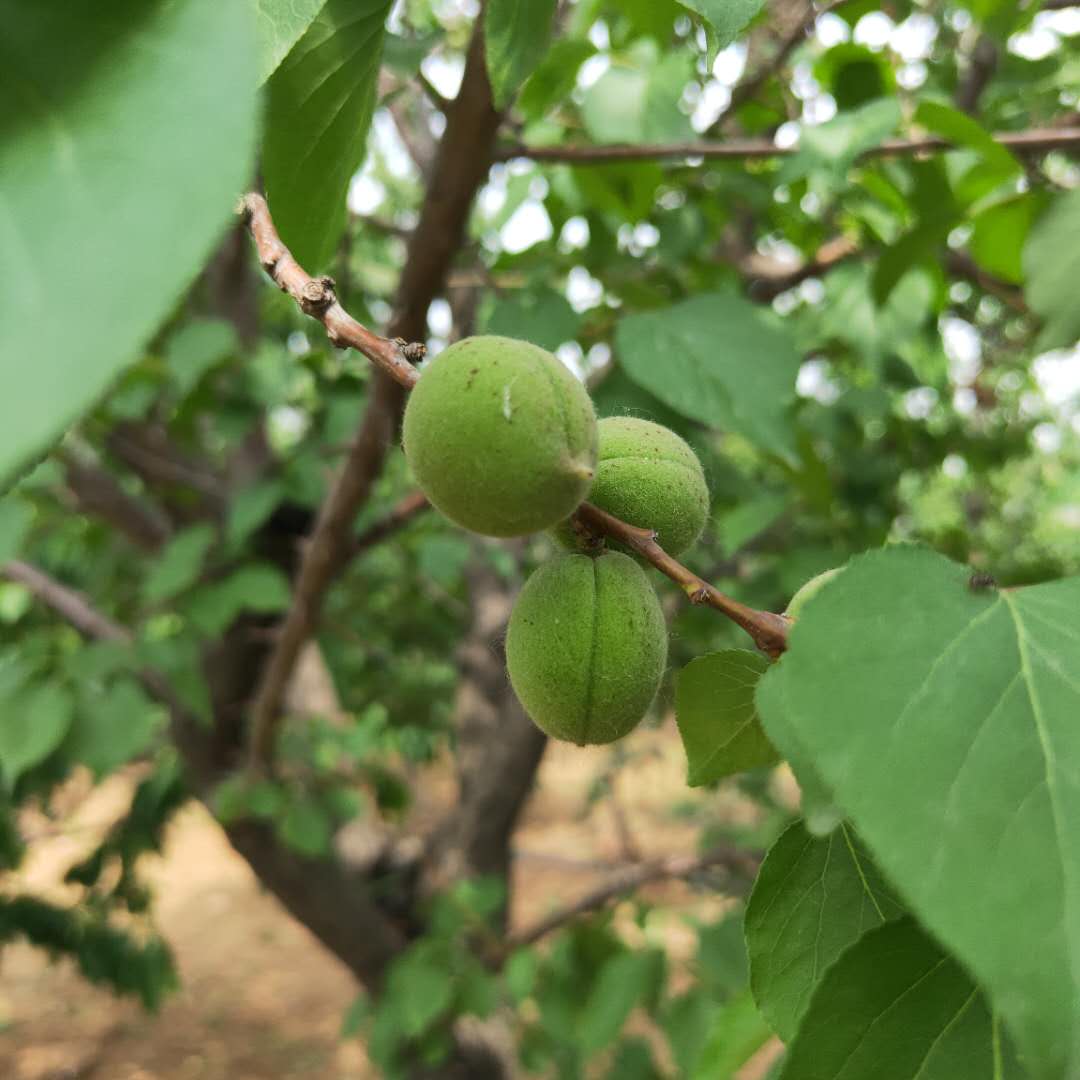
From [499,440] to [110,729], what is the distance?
190cm

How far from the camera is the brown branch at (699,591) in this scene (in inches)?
28.4

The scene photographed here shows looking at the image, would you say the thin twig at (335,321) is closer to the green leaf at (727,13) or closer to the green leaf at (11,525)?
the green leaf at (727,13)

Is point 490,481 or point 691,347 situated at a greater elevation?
point 490,481

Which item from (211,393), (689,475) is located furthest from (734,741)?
(211,393)

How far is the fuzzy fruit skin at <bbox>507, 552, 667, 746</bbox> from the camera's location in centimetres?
82

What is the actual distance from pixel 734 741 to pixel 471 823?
2.88m

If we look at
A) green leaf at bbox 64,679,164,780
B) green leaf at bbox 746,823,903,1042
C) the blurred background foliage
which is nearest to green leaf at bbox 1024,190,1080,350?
the blurred background foliage

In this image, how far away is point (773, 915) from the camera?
77 centimetres

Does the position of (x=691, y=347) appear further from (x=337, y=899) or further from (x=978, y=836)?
(x=337, y=899)

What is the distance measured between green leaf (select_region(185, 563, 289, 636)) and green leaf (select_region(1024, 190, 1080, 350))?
1.74 meters

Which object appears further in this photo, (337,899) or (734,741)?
(337,899)

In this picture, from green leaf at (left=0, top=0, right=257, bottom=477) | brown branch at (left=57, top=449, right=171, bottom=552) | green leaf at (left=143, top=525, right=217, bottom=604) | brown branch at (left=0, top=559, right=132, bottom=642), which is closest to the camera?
green leaf at (left=0, top=0, right=257, bottom=477)

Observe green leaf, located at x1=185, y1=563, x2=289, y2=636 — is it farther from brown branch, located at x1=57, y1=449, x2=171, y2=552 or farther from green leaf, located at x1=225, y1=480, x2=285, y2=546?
brown branch, located at x1=57, y1=449, x2=171, y2=552

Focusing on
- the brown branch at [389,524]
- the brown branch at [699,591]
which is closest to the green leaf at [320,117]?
the brown branch at [699,591]
